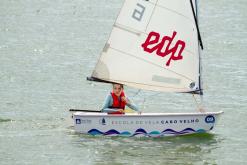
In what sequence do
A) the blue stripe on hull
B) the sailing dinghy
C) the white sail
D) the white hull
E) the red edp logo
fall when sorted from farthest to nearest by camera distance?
the red edp logo, the white sail, the sailing dinghy, the blue stripe on hull, the white hull

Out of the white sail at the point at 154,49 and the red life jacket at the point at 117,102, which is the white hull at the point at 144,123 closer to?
the red life jacket at the point at 117,102

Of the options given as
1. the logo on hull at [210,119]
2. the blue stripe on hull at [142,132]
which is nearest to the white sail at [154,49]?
the logo on hull at [210,119]

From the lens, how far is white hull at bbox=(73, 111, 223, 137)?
31.3 metres

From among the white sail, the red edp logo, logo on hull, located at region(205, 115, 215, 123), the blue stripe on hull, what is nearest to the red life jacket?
the blue stripe on hull

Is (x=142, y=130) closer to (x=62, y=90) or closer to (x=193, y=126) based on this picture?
(x=193, y=126)

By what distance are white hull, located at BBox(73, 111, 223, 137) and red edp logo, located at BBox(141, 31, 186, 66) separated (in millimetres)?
2347

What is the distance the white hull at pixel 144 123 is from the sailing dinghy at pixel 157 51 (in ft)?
0.13

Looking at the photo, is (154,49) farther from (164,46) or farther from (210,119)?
(210,119)

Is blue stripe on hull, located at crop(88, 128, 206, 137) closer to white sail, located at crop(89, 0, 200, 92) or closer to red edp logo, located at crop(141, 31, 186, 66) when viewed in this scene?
white sail, located at crop(89, 0, 200, 92)

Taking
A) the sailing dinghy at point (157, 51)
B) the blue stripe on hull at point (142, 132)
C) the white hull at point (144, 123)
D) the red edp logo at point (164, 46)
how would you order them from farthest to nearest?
1. the red edp logo at point (164, 46)
2. the sailing dinghy at point (157, 51)
3. the blue stripe on hull at point (142, 132)
4. the white hull at point (144, 123)

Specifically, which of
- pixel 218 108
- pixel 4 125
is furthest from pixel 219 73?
pixel 4 125

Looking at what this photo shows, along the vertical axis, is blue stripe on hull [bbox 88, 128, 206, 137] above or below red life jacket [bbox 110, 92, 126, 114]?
below

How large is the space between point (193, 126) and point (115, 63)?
347cm

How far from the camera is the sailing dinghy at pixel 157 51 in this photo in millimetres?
32219
